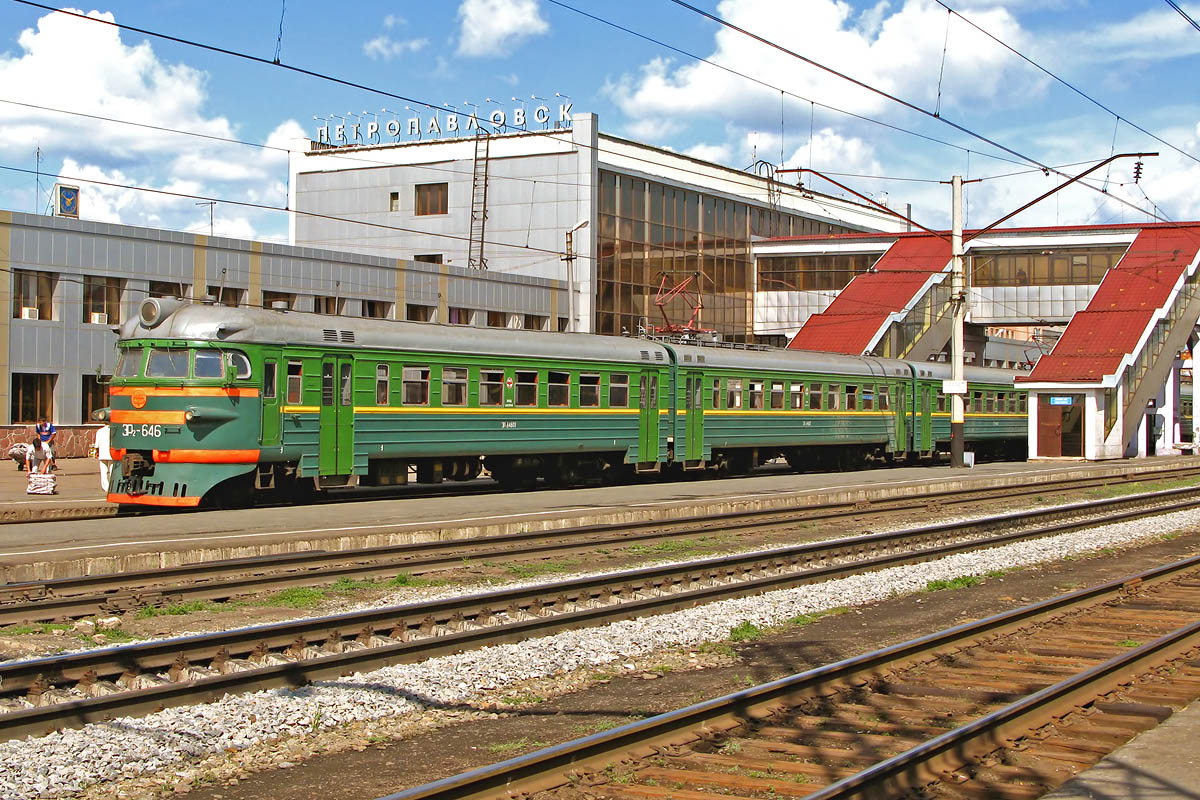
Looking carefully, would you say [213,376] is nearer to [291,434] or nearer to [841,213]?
[291,434]

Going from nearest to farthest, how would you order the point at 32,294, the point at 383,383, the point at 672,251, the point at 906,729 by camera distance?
1. the point at 906,729
2. the point at 383,383
3. the point at 32,294
4. the point at 672,251

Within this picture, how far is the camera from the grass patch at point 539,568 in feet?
51.6

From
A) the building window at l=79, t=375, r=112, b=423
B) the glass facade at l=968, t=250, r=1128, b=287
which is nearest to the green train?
the building window at l=79, t=375, r=112, b=423

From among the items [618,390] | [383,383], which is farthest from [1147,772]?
[618,390]

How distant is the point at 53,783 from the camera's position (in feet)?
23.0

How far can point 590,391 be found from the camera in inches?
1104

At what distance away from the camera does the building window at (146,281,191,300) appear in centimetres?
4134

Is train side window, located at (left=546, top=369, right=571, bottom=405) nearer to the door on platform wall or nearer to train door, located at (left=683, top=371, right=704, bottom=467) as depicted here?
train door, located at (left=683, top=371, right=704, bottom=467)

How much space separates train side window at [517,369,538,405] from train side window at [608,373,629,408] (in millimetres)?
2425

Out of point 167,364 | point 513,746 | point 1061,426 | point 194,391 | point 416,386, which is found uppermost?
point 167,364

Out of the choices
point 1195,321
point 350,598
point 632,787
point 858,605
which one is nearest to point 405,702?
point 632,787

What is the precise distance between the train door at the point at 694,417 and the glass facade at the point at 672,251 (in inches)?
1064

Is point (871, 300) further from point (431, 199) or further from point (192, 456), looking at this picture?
point (192, 456)

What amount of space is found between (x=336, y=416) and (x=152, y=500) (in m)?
3.45
